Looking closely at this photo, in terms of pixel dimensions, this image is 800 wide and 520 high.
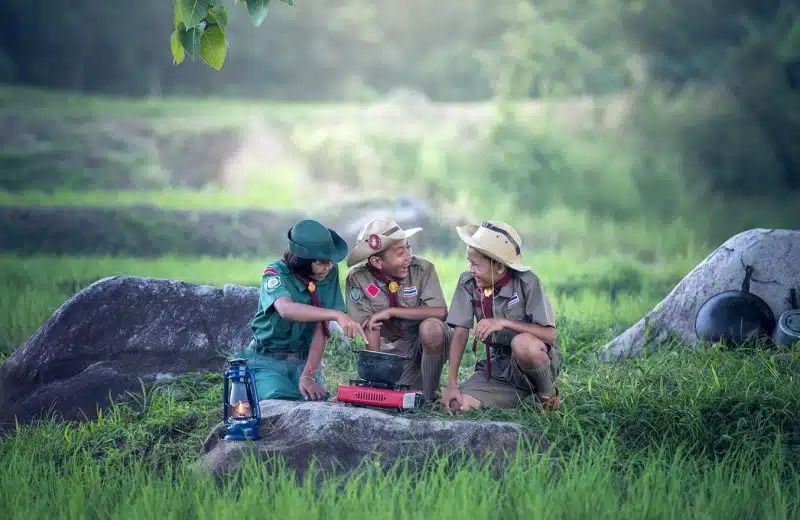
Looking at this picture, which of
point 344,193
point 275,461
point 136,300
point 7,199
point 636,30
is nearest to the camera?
point 275,461

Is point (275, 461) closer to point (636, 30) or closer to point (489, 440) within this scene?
point (489, 440)

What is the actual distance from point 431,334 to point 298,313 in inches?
26.0

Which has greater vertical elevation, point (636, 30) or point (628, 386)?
point (636, 30)

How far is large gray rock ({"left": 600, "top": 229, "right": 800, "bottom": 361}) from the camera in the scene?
7.05 meters

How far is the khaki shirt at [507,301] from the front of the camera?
17.9ft

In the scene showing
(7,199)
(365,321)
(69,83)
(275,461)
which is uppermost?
(69,83)

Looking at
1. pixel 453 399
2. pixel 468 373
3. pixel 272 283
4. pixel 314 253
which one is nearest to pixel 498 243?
pixel 453 399

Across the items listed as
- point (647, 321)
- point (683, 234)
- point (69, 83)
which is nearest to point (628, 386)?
point (647, 321)

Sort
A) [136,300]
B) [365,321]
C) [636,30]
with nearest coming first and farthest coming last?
1. [365,321]
2. [136,300]
3. [636,30]

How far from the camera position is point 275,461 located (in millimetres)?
4691

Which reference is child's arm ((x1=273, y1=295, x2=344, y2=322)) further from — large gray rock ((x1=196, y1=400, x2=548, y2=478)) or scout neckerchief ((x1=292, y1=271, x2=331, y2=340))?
large gray rock ((x1=196, y1=400, x2=548, y2=478))

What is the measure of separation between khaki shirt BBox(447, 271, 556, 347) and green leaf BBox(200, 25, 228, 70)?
1580mm

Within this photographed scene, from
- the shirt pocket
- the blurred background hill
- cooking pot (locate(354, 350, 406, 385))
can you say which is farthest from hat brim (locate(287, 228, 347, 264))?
the blurred background hill

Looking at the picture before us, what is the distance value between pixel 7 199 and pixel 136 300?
965 centimetres
